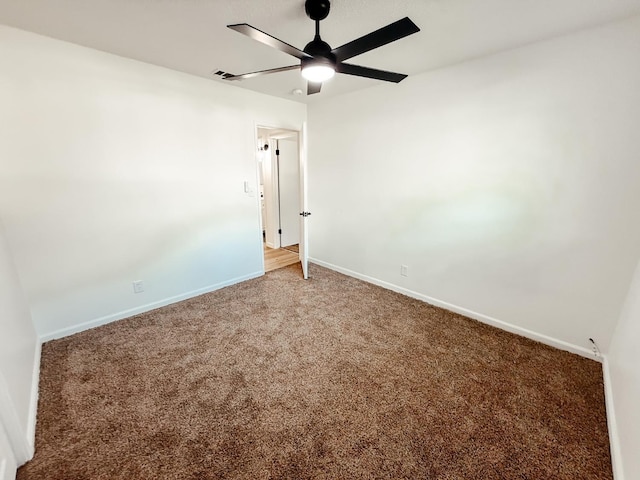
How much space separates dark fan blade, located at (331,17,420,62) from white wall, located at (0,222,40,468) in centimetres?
234

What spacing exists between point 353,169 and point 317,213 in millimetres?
938

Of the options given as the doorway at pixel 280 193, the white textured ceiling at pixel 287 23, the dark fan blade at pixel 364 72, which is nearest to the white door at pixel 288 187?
the doorway at pixel 280 193

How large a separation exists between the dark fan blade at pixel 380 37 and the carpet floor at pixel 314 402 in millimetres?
2034

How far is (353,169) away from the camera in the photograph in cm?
342

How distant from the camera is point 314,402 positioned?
1700 mm

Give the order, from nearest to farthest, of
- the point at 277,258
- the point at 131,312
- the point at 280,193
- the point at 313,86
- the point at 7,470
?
the point at 7,470, the point at 313,86, the point at 131,312, the point at 277,258, the point at 280,193

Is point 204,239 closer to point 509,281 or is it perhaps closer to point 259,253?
point 259,253

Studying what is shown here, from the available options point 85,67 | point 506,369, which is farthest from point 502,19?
point 85,67

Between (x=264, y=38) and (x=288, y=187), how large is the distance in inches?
143

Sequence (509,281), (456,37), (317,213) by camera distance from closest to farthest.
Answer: (456,37) → (509,281) → (317,213)

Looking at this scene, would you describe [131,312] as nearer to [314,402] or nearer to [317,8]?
[314,402]

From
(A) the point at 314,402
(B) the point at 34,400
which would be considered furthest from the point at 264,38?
(B) the point at 34,400

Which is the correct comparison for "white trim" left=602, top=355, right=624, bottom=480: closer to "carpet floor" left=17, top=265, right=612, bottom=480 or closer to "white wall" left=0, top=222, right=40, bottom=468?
"carpet floor" left=17, top=265, right=612, bottom=480

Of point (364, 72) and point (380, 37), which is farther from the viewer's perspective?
point (364, 72)
